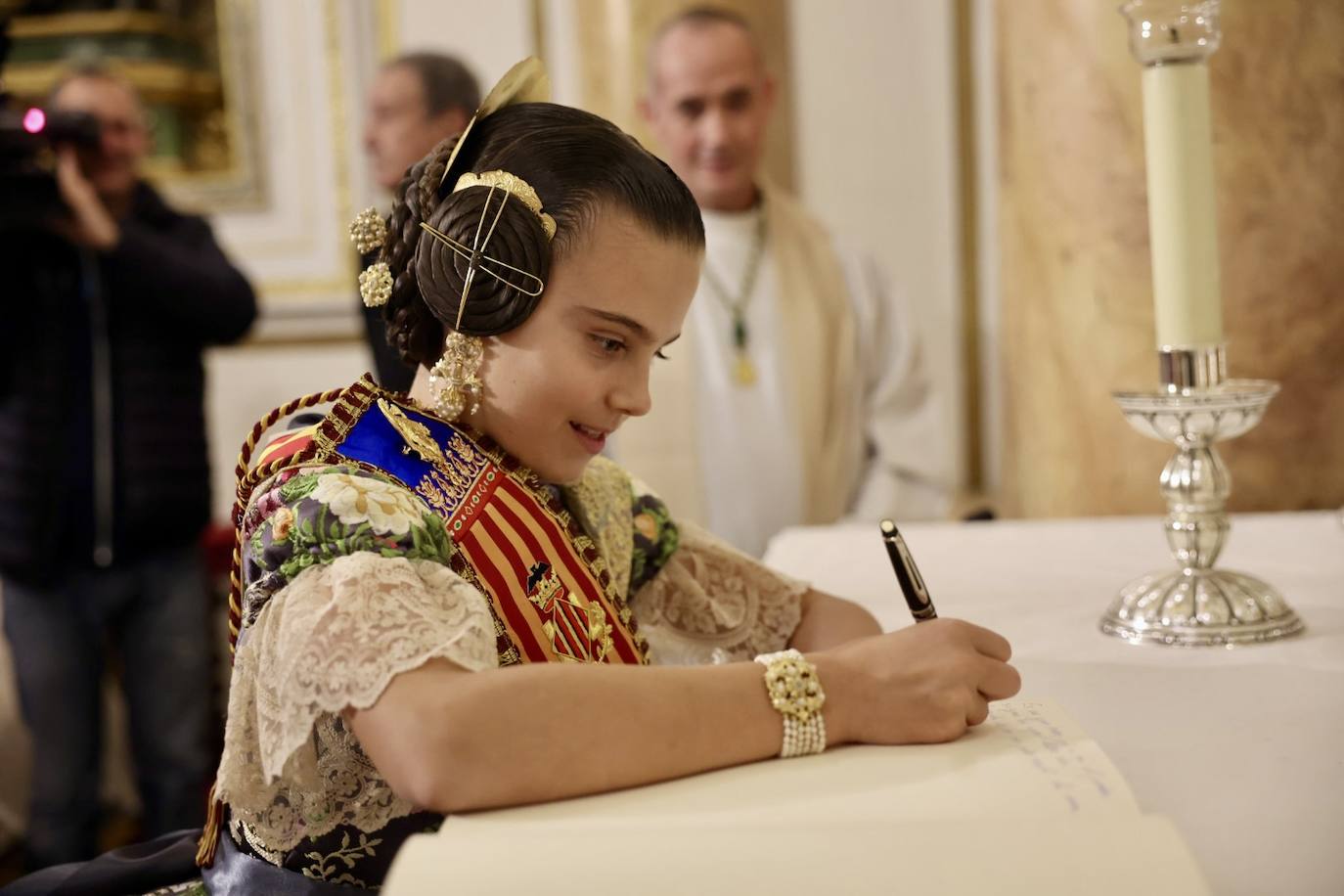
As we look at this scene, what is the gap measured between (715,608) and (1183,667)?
1.53 feet

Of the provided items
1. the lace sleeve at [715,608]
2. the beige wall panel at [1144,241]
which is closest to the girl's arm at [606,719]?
the lace sleeve at [715,608]

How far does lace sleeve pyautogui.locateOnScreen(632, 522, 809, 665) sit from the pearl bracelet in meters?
0.45

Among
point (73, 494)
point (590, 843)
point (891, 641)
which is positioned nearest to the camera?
point (590, 843)

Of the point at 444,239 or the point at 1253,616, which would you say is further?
the point at 1253,616

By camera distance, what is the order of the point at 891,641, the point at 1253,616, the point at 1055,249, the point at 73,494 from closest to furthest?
the point at 891,641, the point at 1253,616, the point at 1055,249, the point at 73,494

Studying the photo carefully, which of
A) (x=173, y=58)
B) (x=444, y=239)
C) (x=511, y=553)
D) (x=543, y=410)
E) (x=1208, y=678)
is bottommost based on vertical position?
(x=1208, y=678)

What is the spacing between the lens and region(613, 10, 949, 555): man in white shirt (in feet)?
10.8

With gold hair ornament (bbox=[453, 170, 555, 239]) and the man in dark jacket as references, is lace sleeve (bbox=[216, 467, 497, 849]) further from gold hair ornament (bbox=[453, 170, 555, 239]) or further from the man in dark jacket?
the man in dark jacket

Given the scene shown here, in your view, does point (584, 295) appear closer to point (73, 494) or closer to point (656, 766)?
point (656, 766)

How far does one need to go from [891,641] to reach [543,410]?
358mm

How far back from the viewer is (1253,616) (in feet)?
4.71

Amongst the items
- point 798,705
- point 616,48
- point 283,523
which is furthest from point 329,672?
point 616,48

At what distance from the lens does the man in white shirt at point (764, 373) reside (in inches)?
130

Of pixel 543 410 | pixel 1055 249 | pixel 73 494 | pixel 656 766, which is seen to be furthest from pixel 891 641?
pixel 73 494
